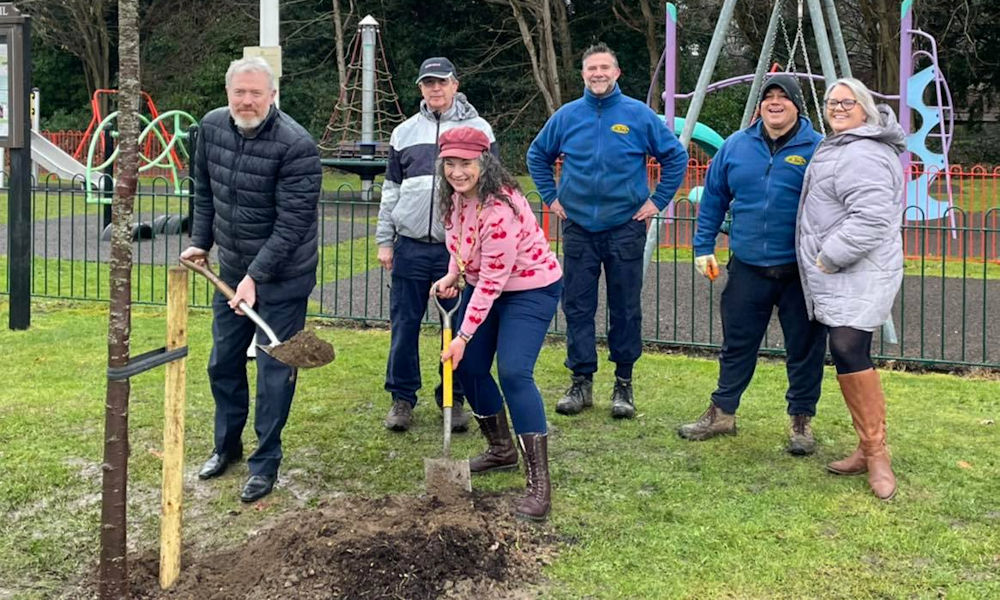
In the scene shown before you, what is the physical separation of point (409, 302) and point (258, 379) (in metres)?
1.19

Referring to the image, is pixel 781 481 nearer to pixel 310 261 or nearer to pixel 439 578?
pixel 439 578

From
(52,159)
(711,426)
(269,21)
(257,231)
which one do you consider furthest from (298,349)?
(52,159)

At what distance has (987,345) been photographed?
807 centimetres

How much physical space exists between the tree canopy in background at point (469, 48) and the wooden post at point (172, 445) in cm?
2415

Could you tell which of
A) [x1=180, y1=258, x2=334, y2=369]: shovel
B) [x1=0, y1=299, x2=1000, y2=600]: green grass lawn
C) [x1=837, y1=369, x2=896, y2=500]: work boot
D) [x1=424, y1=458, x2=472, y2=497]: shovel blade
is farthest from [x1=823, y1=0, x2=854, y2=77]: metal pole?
[x1=180, y1=258, x2=334, y2=369]: shovel

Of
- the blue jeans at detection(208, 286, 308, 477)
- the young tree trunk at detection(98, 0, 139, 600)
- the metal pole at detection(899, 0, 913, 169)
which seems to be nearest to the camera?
the young tree trunk at detection(98, 0, 139, 600)

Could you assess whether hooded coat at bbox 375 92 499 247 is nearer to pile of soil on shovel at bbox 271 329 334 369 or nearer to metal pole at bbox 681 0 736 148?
pile of soil on shovel at bbox 271 329 334 369

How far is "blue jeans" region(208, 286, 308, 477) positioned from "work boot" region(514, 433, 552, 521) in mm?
1058

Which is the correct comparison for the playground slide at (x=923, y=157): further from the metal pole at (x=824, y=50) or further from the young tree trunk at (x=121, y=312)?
the young tree trunk at (x=121, y=312)

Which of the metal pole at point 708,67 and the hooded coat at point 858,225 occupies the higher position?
the metal pole at point 708,67

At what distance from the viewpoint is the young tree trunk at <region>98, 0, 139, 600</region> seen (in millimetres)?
3230

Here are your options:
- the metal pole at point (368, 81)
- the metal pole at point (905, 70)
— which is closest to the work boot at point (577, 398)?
the metal pole at point (905, 70)

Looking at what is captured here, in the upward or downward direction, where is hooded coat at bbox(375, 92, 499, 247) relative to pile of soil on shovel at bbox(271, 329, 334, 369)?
upward

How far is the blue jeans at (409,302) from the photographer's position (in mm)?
5457
